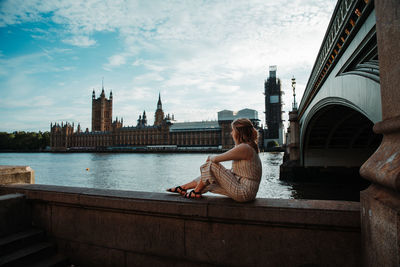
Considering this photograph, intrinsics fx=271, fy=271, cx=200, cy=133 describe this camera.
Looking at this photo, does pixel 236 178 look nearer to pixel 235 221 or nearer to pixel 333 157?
pixel 235 221

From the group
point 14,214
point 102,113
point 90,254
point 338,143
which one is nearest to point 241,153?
point 90,254

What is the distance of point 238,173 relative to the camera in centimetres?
255

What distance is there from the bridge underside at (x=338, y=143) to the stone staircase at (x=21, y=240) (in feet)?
43.5

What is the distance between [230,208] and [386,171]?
1.18m

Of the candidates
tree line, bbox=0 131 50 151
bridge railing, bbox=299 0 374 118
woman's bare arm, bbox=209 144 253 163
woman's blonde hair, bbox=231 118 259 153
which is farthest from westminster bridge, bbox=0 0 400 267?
tree line, bbox=0 131 50 151

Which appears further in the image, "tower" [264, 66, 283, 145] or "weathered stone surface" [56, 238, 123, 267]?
"tower" [264, 66, 283, 145]

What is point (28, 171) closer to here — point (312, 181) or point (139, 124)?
point (312, 181)

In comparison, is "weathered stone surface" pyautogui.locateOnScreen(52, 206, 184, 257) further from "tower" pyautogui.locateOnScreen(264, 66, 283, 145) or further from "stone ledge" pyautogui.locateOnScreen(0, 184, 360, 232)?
"tower" pyautogui.locateOnScreen(264, 66, 283, 145)

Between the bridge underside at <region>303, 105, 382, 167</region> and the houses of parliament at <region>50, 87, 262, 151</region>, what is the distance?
7333 cm

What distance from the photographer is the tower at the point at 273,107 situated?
9183 cm

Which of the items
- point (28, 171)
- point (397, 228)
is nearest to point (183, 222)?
point (397, 228)

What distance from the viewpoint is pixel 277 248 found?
218 centimetres

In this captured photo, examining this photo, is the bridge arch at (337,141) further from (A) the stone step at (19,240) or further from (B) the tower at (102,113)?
(B) the tower at (102,113)

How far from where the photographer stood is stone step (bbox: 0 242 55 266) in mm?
2582
